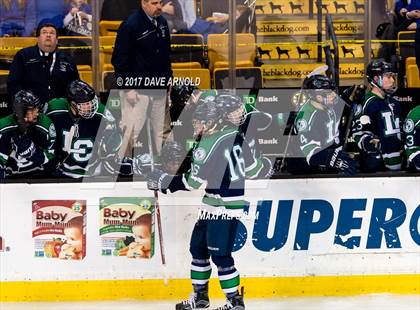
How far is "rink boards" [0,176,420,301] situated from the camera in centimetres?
697

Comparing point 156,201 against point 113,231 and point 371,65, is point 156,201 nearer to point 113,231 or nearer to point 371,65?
point 113,231

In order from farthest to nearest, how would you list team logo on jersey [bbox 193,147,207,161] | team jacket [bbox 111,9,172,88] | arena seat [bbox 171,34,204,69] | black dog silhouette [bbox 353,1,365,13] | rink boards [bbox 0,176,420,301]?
black dog silhouette [bbox 353,1,365,13] → arena seat [bbox 171,34,204,69] → team jacket [bbox 111,9,172,88] → rink boards [bbox 0,176,420,301] → team logo on jersey [bbox 193,147,207,161]

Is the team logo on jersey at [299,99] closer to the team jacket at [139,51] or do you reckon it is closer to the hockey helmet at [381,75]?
the hockey helmet at [381,75]

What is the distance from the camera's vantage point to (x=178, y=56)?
8203mm

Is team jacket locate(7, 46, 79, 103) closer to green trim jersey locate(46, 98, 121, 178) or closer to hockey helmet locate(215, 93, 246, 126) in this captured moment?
green trim jersey locate(46, 98, 121, 178)

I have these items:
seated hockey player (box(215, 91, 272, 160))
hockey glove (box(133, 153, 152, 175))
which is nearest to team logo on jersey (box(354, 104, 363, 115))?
seated hockey player (box(215, 91, 272, 160))

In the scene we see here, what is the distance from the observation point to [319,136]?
727cm

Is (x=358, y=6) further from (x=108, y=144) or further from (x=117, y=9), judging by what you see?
(x=108, y=144)

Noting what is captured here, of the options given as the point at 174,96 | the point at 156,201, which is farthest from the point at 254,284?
the point at 174,96

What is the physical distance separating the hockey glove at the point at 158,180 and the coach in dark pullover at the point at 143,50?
136cm

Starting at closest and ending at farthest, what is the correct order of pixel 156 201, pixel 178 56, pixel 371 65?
pixel 156 201, pixel 371 65, pixel 178 56

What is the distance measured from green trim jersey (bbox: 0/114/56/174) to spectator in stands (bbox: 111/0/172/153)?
78 cm

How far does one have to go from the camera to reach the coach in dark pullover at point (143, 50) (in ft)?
25.0

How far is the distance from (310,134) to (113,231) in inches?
57.5
